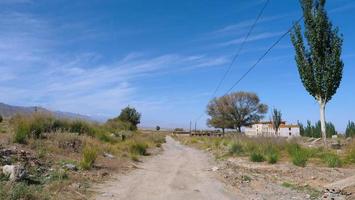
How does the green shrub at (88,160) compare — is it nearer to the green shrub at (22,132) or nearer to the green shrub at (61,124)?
the green shrub at (22,132)

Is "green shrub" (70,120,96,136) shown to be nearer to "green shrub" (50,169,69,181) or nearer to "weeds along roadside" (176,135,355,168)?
"weeds along roadside" (176,135,355,168)

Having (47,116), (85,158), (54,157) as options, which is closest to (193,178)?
(85,158)

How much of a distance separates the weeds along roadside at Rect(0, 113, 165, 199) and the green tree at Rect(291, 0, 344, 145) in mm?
12498

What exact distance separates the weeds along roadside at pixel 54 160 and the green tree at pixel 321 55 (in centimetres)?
1250

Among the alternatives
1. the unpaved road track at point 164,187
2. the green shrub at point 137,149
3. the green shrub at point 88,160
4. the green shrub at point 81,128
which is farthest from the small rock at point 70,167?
the green shrub at point 81,128

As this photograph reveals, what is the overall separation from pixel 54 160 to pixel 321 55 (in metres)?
19.8

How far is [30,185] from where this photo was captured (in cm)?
954

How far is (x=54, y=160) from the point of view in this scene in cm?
1384

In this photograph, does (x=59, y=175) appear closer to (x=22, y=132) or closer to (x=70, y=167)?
(x=70, y=167)

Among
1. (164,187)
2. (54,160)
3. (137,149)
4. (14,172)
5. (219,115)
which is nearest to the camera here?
(14,172)

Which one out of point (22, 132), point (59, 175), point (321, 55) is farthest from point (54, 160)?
point (321, 55)

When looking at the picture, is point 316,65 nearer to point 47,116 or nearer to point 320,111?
point 320,111

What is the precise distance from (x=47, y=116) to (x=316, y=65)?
684 inches

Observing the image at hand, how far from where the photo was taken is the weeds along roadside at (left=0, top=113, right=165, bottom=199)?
9.23 metres
